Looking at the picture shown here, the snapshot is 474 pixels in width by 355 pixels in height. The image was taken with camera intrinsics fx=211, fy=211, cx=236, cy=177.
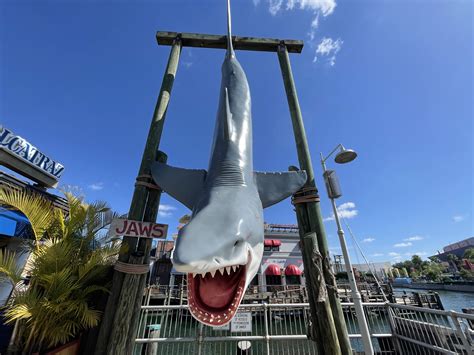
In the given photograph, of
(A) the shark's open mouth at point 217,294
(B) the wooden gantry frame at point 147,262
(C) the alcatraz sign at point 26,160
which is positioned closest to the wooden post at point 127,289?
(B) the wooden gantry frame at point 147,262

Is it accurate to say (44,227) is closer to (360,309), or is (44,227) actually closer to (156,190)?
(156,190)

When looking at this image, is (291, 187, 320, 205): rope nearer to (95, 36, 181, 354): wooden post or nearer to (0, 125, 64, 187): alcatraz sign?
(95, 36, 181, 354): wooden post

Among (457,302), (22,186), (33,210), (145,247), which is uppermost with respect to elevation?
(22,186)

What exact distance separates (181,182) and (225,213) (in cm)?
109

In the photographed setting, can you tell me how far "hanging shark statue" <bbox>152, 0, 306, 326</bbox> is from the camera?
1.46m

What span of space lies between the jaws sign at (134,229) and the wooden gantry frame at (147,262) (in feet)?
0.42

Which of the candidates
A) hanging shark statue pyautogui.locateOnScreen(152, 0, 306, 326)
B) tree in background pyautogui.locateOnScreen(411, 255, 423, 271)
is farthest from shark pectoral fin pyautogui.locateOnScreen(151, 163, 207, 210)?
tree in background pyautogui.locateOnScreen(411, 255, 423, 271)

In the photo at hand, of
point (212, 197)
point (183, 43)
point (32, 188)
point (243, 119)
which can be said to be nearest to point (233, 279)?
point (212, 197)

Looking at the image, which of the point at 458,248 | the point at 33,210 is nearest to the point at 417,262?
the point at 458,248

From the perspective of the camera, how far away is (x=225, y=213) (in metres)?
1.82

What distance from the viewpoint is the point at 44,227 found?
290 centimetres

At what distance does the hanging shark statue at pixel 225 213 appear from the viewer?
1.46 meters

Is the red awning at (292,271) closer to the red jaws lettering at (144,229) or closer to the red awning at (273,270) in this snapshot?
the red awning at (273,270)

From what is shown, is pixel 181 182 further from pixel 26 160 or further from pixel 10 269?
pixel 26 160
